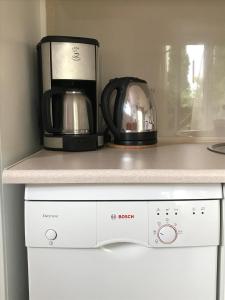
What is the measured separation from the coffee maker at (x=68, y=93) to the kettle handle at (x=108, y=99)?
34 millimetres

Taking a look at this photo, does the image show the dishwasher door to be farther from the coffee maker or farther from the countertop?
the coffee maker

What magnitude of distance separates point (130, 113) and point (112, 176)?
1.46 feet

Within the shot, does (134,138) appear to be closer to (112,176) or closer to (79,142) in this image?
(79,142)

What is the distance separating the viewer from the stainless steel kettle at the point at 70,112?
3.90ft

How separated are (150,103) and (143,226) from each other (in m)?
0.55

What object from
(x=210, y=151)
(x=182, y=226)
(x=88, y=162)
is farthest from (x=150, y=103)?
(x=182, y=226)

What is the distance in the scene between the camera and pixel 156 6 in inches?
55.4

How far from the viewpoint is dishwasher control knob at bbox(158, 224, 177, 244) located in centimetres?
86

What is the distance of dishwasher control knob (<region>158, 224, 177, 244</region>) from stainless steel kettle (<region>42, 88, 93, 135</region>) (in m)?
0.48

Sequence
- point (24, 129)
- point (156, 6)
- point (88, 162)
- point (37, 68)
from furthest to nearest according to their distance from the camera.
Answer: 1. point (156, 6)
2. point (37, 68)
3. point (24, 129)
4. point (88, 162)

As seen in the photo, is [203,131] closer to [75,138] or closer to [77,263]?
[75,138]

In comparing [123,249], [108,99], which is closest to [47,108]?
[108,99]

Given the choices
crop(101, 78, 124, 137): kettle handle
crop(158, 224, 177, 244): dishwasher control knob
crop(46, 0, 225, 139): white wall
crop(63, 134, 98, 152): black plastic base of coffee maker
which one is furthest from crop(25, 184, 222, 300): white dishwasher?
crop(46, 0, 225, 139): white wall

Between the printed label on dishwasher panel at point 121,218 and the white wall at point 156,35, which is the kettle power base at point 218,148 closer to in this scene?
the white wall at point 156,35
